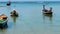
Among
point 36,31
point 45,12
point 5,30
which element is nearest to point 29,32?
point 36,31

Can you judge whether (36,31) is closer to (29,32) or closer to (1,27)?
(29,32)

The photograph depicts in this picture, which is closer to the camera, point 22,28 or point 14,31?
point 14,31

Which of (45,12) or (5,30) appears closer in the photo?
(5,30)

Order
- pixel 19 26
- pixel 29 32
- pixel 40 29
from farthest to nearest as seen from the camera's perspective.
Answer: pixel 19 26 → pixel 40 29 → pixel 29 32

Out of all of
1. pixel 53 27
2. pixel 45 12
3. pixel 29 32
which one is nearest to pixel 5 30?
pixel 29 32

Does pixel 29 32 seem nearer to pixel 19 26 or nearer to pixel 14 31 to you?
pixel 14 31

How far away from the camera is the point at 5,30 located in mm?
26266

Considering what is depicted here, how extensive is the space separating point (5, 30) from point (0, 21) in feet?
4.89

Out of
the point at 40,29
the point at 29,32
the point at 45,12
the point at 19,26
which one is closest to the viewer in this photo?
the point at 29,32

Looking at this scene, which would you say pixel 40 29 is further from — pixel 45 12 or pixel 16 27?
pixel 45 12

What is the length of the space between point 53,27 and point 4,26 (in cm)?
535

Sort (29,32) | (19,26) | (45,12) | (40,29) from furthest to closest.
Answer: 1. (45,12)
2. (19,26)
3. (40,29)
4. (29,32)

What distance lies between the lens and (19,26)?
94.8 feet

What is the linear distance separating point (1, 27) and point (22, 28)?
2231mm
